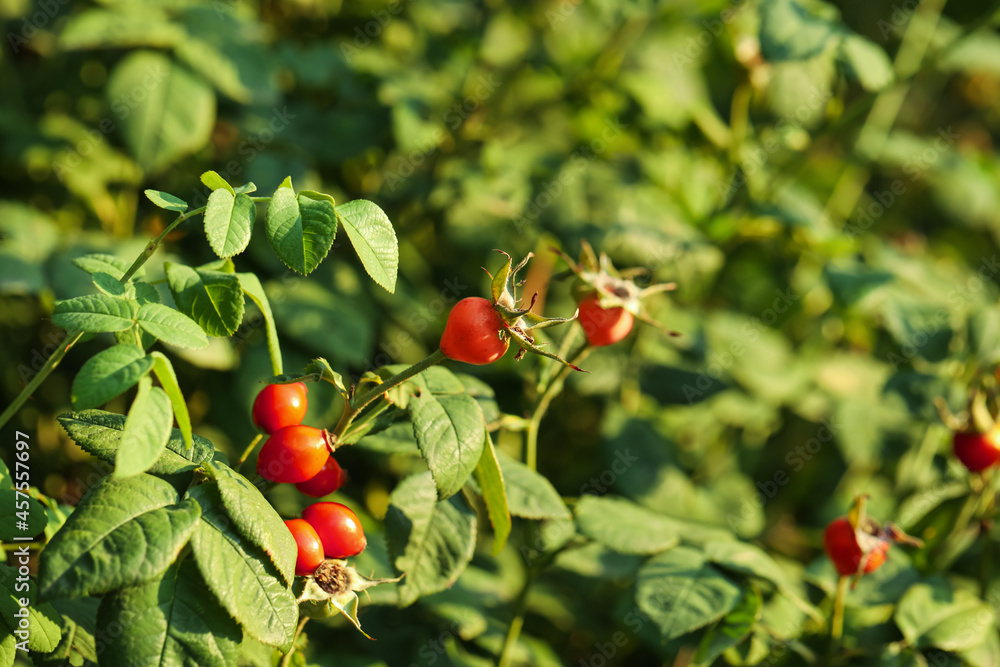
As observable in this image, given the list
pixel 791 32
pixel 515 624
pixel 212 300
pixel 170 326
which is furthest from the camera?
A: pixel 791 32

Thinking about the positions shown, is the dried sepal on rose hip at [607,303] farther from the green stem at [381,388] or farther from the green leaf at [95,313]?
the green leaf at [95,313]

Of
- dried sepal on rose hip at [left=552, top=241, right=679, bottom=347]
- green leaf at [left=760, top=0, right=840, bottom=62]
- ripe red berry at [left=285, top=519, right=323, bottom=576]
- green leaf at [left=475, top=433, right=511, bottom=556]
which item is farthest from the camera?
green leaf at [left=760, top=0, right=840, bottom=62]

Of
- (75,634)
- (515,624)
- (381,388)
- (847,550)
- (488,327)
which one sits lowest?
(515,624)

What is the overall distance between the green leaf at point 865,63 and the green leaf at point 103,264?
1.60 m

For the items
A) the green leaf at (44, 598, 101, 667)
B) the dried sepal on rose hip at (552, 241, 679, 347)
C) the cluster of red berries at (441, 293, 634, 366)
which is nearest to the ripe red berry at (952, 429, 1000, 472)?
the dried sepal on rose hip at (552, 241, 679, 347)

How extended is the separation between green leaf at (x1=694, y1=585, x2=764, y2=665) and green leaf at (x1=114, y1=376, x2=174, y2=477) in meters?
0.93

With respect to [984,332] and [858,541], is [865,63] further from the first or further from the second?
[858,541]

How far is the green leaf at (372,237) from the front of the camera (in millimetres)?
874

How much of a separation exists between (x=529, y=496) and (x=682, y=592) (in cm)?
30

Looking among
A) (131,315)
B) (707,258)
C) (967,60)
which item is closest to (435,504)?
(131,315)

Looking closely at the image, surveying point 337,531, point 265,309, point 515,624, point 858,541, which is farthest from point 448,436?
point 858,541

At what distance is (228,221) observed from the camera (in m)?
0.88

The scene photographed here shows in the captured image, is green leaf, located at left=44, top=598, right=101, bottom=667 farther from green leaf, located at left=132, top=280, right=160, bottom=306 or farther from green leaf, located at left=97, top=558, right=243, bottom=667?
green leaf, located at left=132, top=280, right=160, bottom=306

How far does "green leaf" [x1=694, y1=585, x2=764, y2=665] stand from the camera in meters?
1.25
